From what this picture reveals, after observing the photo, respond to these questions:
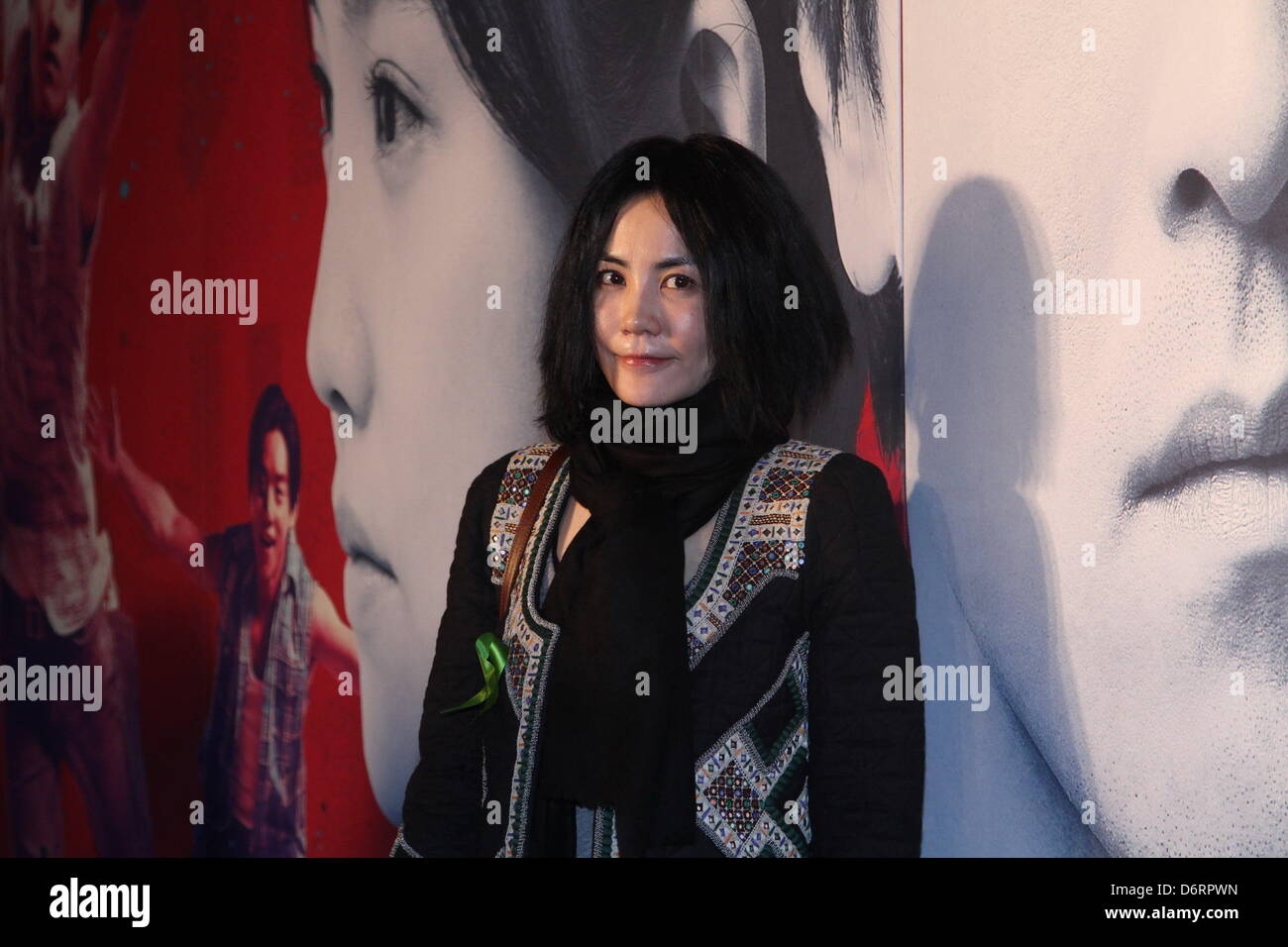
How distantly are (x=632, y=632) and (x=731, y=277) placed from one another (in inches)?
17.6

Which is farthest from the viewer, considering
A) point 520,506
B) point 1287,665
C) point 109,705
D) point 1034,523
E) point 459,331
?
point 109,705

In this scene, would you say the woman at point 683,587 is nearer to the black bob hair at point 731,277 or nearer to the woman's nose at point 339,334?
the black bob hair at point 731,277

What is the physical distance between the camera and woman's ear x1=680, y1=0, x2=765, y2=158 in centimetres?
226

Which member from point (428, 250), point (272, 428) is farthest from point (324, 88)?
point (272, 428)

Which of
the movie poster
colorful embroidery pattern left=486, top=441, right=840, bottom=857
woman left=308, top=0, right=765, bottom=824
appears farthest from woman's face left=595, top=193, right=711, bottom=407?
woman left=308, top=0, right=765, bottom=824

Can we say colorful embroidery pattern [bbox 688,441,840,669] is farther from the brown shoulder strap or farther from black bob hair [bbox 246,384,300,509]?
black bob hair [bbox 246,384,300,509]

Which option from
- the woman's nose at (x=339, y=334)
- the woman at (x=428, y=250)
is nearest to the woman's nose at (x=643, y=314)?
the woman at (x=428, y=250)

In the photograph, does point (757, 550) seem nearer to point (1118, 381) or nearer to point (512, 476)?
point (512, 476)

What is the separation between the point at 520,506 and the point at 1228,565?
1.14m

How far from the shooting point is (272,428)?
252 cm

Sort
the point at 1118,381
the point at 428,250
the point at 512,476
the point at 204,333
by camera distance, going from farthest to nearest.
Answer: the point at 204,333
the point at 428,250
the point at 1118,381
the point at 512,476
